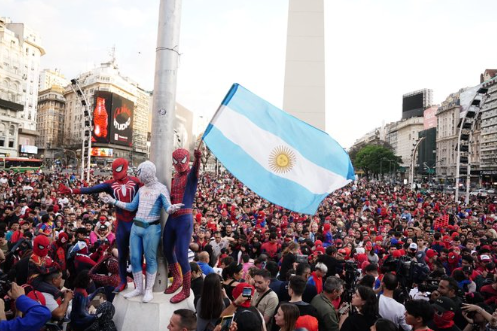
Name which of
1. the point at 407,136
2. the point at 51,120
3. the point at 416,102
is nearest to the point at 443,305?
the point at 51,120

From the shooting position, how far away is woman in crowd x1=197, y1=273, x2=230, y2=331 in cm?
313

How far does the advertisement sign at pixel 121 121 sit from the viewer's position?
60.8 meters

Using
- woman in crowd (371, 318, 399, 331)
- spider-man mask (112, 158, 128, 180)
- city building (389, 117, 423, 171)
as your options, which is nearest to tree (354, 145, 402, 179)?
city building (389, 117, 423, 171)

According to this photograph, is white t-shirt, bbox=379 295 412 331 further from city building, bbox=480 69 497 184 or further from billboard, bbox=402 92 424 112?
billboard, bbox=402 92 424 112

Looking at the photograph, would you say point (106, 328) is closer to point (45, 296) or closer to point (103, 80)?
point (45, 296)

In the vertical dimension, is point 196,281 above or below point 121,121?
below

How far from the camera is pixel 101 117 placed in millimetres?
58688

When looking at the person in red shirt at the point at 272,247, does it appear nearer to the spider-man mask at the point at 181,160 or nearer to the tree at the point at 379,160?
the spider-man mask at the point at 181,160

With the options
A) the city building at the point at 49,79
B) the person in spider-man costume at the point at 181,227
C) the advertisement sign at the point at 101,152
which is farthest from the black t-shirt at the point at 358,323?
the city building at the point at 49,79

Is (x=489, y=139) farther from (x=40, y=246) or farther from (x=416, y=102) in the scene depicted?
(x=40, y=246)

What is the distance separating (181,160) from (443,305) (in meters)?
2.96

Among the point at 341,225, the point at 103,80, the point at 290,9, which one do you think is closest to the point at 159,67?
the point at 341,225

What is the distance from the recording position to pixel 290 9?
17.1 meters

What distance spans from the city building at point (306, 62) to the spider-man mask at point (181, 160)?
13.7m
